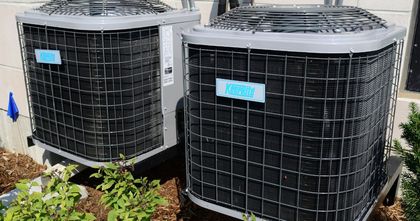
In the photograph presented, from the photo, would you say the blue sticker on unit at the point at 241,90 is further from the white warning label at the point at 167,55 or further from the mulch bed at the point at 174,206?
the mulch bed at the point at 174,206

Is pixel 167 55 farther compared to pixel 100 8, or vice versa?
pixel 167 55

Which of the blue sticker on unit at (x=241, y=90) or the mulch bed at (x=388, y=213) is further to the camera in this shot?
the mulch bed at (x=388, y=213)

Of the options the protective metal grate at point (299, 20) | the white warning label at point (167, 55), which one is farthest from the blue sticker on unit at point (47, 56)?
the protective metal grate at point (299, 20)

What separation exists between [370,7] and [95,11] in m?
1.85

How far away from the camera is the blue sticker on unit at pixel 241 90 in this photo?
1.94 m

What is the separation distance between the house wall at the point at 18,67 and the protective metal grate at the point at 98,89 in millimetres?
831

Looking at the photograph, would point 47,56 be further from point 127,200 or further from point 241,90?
point 241,90

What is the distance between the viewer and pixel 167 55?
119 inches

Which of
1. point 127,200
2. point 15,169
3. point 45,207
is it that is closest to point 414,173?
point 127,200

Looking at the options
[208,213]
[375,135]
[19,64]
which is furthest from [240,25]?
[19,64]

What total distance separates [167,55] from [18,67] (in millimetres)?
1741

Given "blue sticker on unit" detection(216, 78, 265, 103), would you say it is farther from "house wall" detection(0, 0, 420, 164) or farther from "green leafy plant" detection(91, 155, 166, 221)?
"house wall" detection(0, 0, 420, 164)

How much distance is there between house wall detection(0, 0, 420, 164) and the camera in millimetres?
2891

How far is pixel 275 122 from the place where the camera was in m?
1.96
